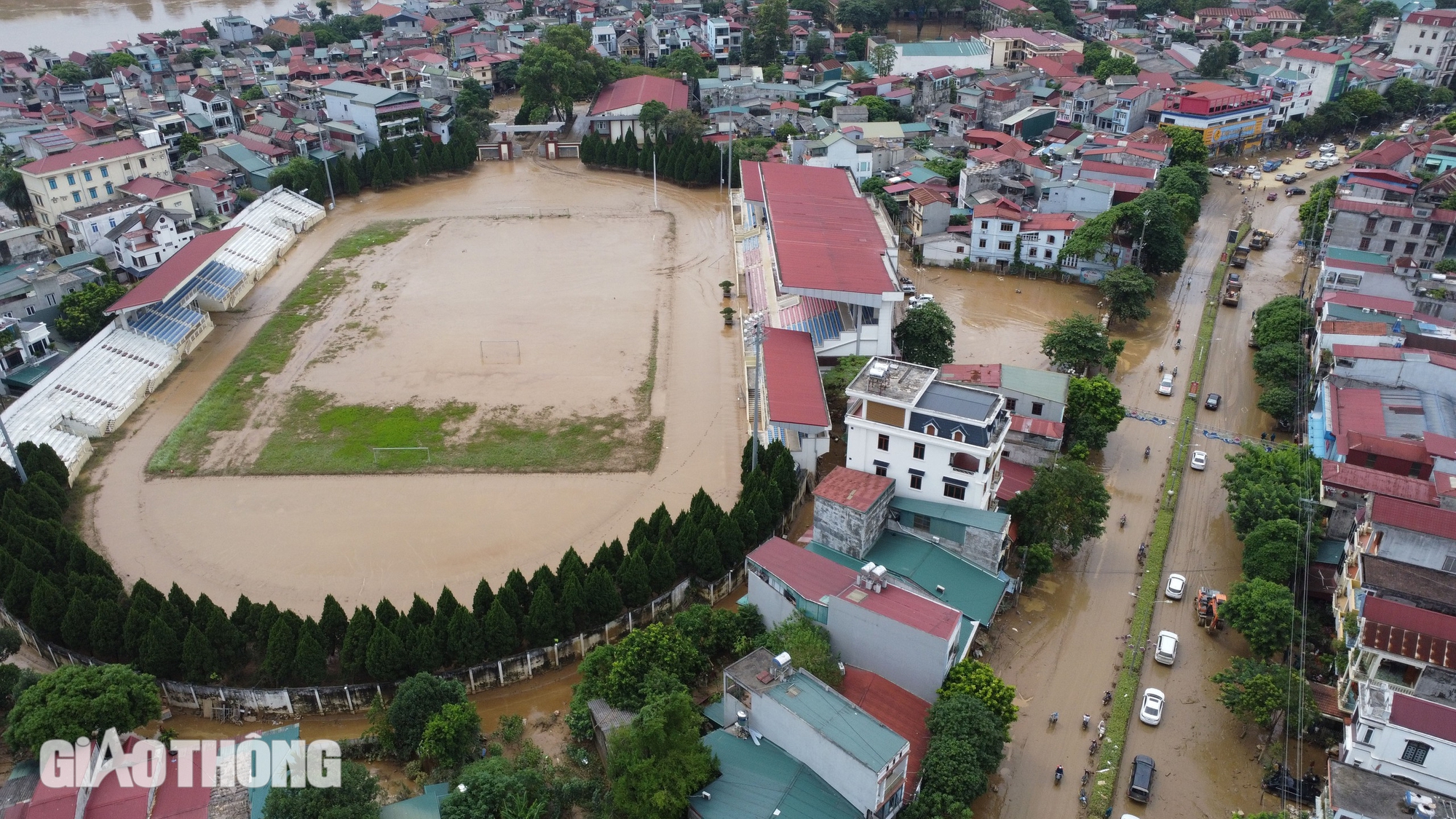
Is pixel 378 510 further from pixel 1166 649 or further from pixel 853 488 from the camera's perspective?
pixel 1166 649

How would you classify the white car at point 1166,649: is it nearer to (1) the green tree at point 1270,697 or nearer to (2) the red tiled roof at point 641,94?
(1) the green tree at point 1270,697

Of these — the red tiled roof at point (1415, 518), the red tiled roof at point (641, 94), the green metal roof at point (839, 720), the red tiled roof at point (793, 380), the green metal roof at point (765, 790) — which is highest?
the red tiled roof at point (641, 94)

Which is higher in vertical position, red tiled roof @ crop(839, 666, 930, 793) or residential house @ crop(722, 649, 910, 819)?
residential house @ crop(722, 649, 910, 819)

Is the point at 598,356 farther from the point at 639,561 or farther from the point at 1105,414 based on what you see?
the point at 1105,414

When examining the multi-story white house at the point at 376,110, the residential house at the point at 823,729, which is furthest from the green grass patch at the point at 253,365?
the residential house at the point at 823,729

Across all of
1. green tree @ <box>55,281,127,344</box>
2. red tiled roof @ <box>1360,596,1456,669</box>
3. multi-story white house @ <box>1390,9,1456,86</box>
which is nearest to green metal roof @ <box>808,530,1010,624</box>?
red tiled roof @ <box>1360,596,1456,669</box>

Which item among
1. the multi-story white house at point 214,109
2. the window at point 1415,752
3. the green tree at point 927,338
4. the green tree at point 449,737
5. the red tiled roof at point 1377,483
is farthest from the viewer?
the multi-story white house at point 214,109

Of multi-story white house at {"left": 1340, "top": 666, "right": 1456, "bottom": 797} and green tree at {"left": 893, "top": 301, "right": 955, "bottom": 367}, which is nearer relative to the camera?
multi-story white house at {"left": 1340, "top": 666, "right": 1456, "bottom": 797}

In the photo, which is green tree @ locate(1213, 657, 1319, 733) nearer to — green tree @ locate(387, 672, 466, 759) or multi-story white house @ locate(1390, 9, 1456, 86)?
green tree @ locate(387, 672, 466, 759)
